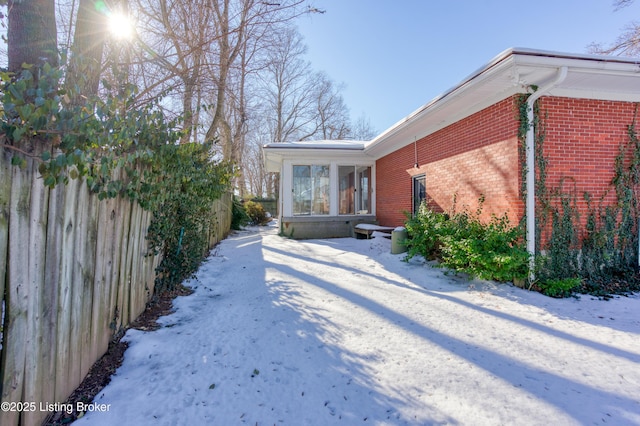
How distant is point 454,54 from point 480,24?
1.90m

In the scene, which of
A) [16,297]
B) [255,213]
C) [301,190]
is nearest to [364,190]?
[301,190]

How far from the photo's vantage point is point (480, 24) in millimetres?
8211

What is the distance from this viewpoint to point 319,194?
33.5 feet

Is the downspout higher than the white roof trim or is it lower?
lower

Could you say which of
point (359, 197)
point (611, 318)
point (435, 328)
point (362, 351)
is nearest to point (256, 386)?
point (362, 351)

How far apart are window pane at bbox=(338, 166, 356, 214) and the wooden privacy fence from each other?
832cm

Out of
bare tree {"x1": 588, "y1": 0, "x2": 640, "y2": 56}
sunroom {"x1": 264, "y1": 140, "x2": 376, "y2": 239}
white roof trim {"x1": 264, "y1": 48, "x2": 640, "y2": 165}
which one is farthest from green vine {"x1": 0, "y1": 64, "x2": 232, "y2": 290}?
bare tree {"x1": 588, "y1": 0, "x2": 640, "y2": 56}

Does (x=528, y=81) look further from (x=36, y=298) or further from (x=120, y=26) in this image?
(x=36, y=298)

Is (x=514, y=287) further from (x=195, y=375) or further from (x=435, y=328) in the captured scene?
(x=195, y=375)

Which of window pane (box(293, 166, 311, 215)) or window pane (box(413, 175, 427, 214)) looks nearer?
window pane (box(413, 175, 427, 214))

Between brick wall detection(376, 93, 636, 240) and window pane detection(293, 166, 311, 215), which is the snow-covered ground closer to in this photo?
brick wall detection(376, 93, 636, 240)

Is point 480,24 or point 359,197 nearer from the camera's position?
point 480,24

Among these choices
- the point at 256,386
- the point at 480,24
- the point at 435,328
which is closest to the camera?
the point at 256,386

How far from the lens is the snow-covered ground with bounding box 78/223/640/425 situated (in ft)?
6.17
